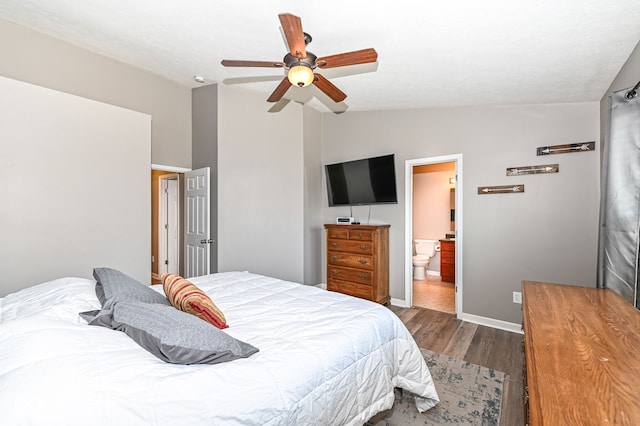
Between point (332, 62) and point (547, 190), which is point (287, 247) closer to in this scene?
point (332, 62)

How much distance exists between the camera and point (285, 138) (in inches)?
180

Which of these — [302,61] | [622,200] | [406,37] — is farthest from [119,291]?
[622,200]

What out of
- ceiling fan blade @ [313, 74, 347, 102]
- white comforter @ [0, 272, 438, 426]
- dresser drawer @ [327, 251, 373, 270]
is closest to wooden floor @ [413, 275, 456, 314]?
dresser drawer @ [327, 251, 373, 270]

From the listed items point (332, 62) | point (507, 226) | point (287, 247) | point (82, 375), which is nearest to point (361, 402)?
point (82, 375)

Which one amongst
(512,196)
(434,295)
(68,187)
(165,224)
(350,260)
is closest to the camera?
(68,187)

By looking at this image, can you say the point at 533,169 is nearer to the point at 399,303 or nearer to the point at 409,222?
the point at 409,222

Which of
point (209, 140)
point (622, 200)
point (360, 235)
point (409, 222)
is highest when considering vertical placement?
Answer: point (209, 140)

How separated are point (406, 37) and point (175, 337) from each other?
2.48m

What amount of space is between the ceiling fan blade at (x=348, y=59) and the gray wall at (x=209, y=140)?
7.08 ft

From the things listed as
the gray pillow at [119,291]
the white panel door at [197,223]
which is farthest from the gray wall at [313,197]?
the gray pillow at [119,291]

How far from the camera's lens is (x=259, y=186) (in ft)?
14.1

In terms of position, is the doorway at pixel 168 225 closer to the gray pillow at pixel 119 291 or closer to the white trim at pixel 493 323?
the gray pillow at pixel 119 291

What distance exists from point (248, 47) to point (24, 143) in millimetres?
2034

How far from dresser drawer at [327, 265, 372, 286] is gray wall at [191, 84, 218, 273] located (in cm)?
163
